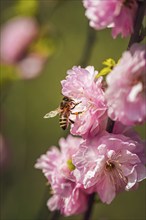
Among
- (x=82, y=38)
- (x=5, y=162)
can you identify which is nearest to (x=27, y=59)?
(x=5, y=162)

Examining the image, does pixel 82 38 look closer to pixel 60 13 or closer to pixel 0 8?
pixel 60 13

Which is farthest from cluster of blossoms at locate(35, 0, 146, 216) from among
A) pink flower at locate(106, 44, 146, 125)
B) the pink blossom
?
the pink blossom

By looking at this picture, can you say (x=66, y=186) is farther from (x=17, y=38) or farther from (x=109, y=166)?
(x=17, y=38)

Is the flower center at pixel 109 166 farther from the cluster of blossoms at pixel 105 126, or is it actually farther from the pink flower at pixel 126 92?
the pink flower at pixel 126 92

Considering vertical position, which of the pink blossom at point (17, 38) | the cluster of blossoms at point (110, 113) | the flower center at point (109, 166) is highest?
the pink blossom at point (17, 38)

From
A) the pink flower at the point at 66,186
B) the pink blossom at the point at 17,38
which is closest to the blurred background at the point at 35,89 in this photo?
the pink blossom at the point at 17,38

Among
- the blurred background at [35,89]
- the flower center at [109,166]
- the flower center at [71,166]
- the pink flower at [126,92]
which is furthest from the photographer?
the blurred background at [35,89]
